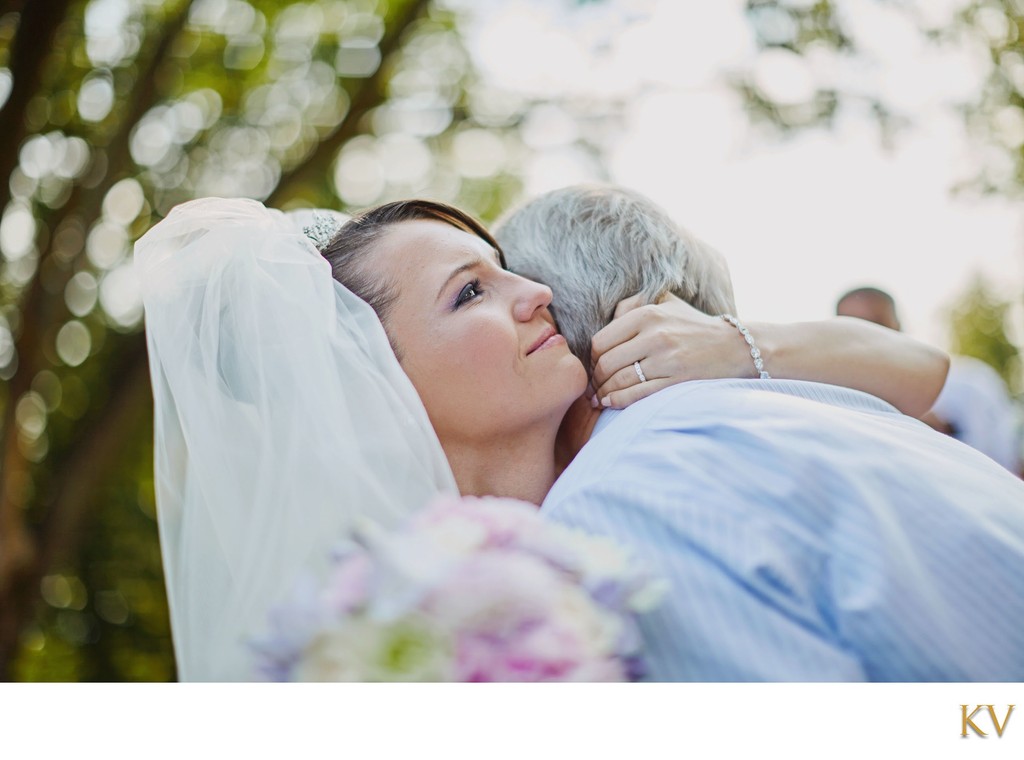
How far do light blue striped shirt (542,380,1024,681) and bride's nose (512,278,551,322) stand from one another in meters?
0.44

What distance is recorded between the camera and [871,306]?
13.0ft

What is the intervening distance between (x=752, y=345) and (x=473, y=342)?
1.89 feet

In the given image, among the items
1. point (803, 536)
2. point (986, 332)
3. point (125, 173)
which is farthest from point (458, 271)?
point (986, 332)

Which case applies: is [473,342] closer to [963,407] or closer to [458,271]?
[458,271]

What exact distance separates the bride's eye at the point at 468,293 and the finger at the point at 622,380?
310 mm

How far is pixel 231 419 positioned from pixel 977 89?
391 centimetres

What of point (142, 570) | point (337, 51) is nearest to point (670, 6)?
point (337, 51)

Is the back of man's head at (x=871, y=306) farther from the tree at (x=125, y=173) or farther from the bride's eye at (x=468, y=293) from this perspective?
the tree at (x=125, y=173)

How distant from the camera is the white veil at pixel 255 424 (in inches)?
51.8

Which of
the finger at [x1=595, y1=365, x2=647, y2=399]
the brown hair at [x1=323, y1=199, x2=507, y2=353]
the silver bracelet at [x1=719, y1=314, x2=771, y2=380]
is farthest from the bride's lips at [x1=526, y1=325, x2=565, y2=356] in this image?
the silver bracelet at [x1=719, y1=314, x2=771, y2=380]

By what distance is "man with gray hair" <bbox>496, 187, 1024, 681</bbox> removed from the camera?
115 centimetres

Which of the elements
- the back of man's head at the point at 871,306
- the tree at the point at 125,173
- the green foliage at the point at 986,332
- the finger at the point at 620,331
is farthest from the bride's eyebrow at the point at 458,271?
the green foliage at the point at 986,332
